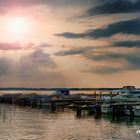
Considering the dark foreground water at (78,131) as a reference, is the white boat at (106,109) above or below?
above

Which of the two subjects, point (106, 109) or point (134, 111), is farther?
point (106, 109)

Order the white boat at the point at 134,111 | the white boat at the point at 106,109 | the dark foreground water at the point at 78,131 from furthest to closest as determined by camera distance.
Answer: the white boat at the point at 106,109 → the white boat at the point at 134,111 → the dark foreground water at the point at 78,131

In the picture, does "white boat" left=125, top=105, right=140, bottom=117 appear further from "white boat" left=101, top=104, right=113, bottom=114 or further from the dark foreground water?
"white boat" left=101, top=104, right=113, bottom=114

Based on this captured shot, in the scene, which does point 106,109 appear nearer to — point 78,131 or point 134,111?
point 134,111

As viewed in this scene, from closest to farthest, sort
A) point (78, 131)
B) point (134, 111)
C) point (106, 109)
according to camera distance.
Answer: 1. point (78, 131)
2. point (134, 111)
3. point (106, 109)

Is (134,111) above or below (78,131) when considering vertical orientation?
above

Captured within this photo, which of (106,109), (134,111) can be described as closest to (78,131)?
(134,111)

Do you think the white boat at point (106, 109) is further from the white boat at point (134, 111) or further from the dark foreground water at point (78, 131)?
the dark foreground water at point (78, 131)

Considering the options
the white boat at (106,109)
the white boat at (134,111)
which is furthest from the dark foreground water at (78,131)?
the white boat at (106,109)

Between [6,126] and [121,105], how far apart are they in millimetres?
25944

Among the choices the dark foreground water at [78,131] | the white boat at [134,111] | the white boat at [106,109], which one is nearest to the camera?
the dark foreground water at [78,131]

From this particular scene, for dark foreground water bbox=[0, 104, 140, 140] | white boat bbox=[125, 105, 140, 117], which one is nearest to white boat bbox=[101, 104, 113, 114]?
white boat bbox=[125, 105, 140, 117]

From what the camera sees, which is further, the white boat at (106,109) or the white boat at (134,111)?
the white boat at (106,109)

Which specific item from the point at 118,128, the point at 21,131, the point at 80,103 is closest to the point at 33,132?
the point at 21,131
